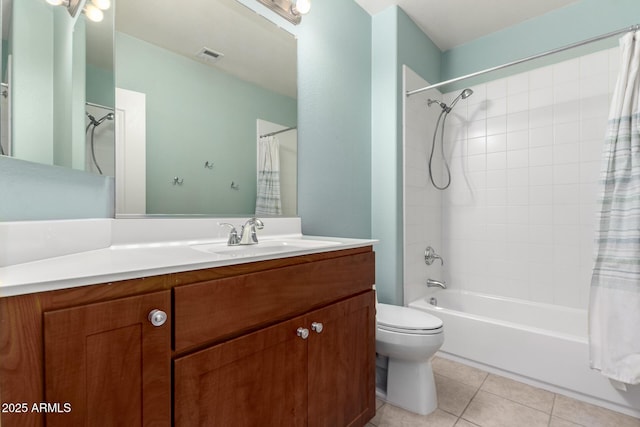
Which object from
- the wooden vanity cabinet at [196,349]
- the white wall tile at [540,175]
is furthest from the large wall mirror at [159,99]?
the white wall tile at [540,175]

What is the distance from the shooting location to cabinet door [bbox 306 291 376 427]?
3.36ft

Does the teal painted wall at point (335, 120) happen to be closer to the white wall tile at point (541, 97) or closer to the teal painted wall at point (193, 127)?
the teal painted wall at point (193, 127)

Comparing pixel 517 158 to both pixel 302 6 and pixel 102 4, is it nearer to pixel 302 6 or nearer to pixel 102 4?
pixel 302 6

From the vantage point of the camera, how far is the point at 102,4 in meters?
1.04

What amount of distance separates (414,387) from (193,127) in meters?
1.65

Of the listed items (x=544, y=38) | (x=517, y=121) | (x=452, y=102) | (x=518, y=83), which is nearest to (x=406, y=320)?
(x=517, y=121)

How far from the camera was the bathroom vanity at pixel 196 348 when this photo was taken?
50 cm

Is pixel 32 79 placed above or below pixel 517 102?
below

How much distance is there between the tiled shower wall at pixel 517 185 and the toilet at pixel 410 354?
23.8 inches

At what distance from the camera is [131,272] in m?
0.60

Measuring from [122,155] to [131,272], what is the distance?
2.26 feet

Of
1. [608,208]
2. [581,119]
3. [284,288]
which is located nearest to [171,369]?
[284,288]

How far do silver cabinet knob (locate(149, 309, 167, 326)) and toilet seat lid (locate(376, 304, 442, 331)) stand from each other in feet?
3.82

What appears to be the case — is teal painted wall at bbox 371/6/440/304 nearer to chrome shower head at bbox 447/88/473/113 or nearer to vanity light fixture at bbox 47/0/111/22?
chrome shower head at bbox 447/88/473/113
